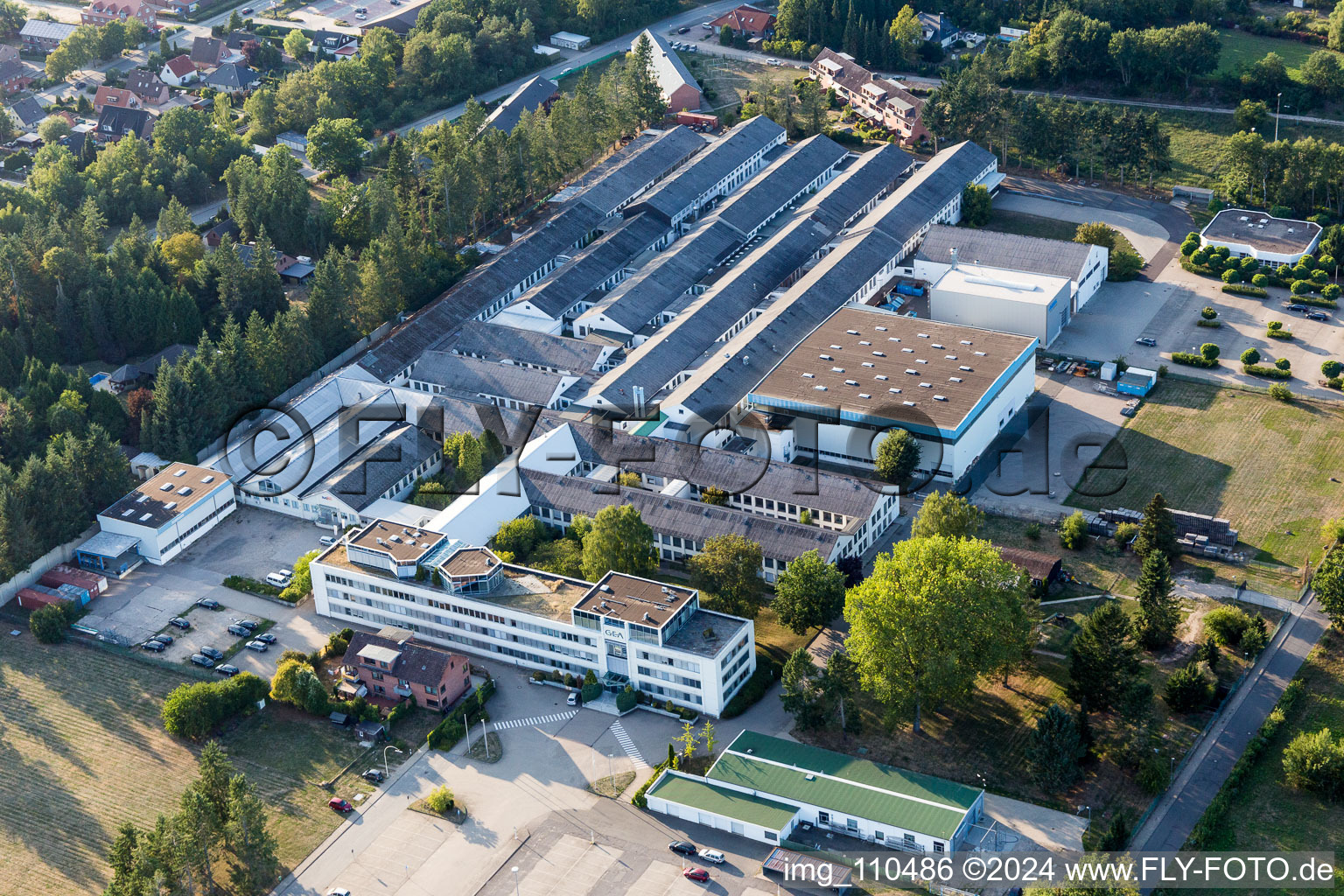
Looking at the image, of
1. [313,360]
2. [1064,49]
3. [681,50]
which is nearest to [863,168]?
[1064,49]

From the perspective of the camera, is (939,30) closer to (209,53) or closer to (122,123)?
(209,53)

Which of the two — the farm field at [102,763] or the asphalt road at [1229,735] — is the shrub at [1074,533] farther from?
the farm field at [102,763]

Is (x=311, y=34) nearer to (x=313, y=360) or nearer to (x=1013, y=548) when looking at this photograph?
(x=313, y=360)

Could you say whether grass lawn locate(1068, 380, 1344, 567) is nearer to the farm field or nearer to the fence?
the farm field

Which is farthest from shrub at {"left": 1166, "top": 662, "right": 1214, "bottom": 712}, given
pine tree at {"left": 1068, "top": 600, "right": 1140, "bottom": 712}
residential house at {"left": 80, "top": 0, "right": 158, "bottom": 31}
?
residential house at {"left": 80, "top": 0, "right": 158, "bottom": 31}

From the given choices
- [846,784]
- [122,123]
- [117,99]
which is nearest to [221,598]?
[846,784]

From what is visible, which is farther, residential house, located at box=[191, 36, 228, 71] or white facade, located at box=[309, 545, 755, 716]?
residential house, located at box=[191, 36, 228, 71]
